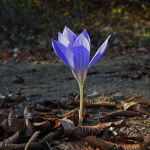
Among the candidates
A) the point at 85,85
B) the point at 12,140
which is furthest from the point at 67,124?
the point at 85,85

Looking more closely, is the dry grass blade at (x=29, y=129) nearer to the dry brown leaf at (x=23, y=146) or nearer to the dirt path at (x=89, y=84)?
the dry brown leaf at (x=23, y=146)

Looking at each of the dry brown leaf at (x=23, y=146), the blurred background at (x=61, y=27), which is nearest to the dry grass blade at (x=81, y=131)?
the dry brown leaf at (x=23, y=146)

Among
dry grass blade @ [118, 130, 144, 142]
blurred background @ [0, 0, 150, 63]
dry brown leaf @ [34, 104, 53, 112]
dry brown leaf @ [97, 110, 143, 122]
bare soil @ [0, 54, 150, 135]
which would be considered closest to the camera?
dry grass blade @ [118, 130, 144, 142]

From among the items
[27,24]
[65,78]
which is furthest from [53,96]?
[27,24]

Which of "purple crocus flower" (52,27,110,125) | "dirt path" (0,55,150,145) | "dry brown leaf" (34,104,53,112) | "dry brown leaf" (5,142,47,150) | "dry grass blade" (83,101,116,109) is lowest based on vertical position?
"dry brown leaf" (5,142,47,150)

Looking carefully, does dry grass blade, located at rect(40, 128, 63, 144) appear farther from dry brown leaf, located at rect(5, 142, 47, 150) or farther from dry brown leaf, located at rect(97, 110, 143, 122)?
dry brown leaf, located at rect(97, 110, 143, 122)

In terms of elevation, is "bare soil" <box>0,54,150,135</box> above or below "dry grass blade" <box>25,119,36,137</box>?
above

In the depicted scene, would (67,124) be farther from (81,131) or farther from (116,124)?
(116,124)

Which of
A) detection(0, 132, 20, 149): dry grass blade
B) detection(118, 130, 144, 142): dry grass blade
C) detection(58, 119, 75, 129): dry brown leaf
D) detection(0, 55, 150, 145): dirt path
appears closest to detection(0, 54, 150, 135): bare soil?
detection(0, 55, 150, 145): dirt path
